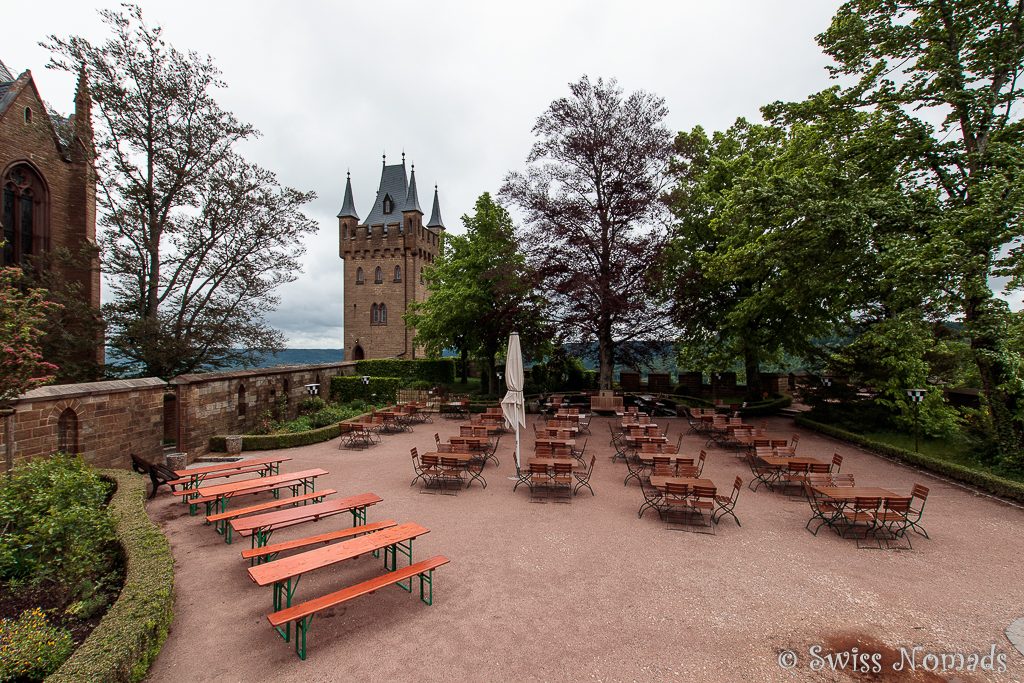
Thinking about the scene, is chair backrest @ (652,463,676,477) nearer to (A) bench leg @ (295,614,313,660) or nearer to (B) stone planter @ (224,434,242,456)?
(A) bench leg @ (295,614,313,660)

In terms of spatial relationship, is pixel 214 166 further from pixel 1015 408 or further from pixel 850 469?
pixel 1015 408

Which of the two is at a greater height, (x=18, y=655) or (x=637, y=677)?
(x=18, y=655)

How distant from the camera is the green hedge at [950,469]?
949 centimetres

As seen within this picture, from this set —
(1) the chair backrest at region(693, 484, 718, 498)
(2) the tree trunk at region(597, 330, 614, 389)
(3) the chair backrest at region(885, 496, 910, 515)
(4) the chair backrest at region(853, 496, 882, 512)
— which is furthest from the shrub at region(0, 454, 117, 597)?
(2) the tree trunk at region(597, 330, 614, 389)

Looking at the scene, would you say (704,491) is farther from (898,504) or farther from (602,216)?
(602,216)

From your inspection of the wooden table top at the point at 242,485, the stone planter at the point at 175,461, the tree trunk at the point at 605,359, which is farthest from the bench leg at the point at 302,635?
the tree trunk at the point at 605,359

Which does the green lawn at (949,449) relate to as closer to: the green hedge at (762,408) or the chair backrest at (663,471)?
the green hedge at (762,408)

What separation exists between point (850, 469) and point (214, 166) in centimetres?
2640

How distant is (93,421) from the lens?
420 inches

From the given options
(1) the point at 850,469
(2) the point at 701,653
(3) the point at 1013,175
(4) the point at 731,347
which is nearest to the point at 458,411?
(4) the point at 731,347

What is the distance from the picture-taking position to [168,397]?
15234 millimetres

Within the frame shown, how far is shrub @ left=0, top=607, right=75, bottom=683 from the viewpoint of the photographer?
3779 millimetres

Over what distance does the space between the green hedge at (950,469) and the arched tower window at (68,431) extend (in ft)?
68.1

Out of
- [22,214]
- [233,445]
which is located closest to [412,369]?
[233,445]
